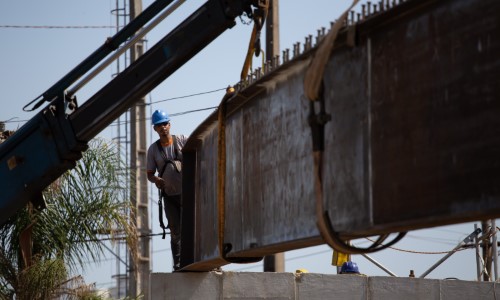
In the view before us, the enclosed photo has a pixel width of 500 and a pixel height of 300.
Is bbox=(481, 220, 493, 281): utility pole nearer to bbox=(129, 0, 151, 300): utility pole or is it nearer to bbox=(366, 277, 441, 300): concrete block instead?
bbox=(366, 277, 441, 300): concrete block

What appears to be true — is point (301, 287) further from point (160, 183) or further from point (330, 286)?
point (160, 183)

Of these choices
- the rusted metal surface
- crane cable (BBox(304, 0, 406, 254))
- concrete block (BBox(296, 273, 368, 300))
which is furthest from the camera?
concrete block (BBox(296, 273, 368, 300))

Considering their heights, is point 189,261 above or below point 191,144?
below

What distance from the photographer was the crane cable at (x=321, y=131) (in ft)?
21.0

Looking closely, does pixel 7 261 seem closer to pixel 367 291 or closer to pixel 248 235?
pixel 367 291

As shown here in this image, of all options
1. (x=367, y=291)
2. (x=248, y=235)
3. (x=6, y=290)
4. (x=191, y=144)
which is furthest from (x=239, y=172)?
(x=6, y=290)

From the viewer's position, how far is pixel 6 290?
1388 cm

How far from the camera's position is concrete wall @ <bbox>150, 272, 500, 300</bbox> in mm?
10977

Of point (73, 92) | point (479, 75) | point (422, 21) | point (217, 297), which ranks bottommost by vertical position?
point (217, 297)

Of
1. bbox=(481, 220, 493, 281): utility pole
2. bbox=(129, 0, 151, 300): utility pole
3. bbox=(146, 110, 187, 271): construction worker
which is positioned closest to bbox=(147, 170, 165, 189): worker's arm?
bbox=(146, 110, 187, 271): construction worker

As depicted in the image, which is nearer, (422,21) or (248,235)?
(422,21)

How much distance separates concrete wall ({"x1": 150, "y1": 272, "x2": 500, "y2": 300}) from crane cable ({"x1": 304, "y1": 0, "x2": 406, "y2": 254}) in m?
4.46

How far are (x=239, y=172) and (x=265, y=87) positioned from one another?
35.7 inches

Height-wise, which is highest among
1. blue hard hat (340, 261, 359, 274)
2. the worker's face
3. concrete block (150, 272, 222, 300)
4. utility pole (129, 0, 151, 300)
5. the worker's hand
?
utility pole (129, 0, 151, 300)
